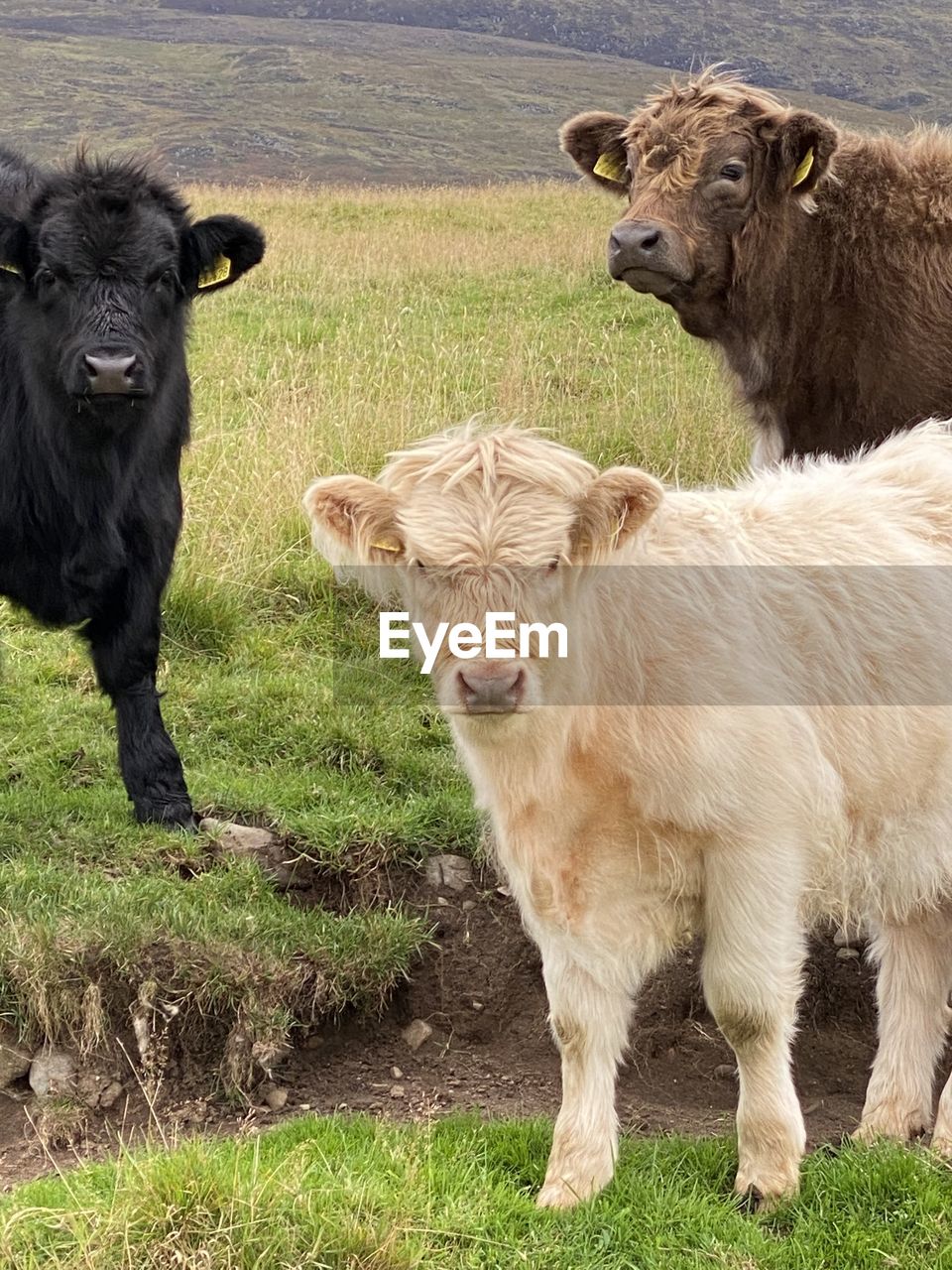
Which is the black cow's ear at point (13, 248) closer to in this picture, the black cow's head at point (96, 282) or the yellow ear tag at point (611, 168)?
the black cow's head at point (96, 282)

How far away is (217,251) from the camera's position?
5559mm

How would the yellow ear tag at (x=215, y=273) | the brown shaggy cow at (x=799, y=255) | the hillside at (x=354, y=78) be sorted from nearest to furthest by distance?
the brown shaggy cow at (x=799, y=255) → the yellow ear tag at (x=215, y=273) → the hillside at (x=354, y=78)

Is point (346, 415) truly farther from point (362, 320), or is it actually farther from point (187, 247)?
point (362, 320)

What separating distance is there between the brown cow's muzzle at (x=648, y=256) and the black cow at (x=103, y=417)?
156 centimetres

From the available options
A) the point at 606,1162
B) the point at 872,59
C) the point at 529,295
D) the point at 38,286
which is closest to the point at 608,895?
the point at 606,1162

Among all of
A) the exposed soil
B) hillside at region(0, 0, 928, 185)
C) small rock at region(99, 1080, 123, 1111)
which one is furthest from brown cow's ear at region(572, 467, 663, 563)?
hillside at region(0, 0, 928, 185)

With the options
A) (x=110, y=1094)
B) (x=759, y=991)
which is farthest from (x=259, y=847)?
(x=759, y=991)

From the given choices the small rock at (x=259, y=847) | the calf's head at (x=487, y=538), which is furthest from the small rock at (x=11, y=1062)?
the calf's head at (x=487, y=538)

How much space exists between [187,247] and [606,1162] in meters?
3.76

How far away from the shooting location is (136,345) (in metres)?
4.89

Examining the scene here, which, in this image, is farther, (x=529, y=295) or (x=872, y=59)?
(x=872, y=59)

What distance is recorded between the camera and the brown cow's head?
550 cm

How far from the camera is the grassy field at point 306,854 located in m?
3.04

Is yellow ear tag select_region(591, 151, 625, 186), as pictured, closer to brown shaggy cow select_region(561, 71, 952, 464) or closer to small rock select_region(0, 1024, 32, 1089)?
brown shaggy cow select_region(561, 71, 952, 464)
